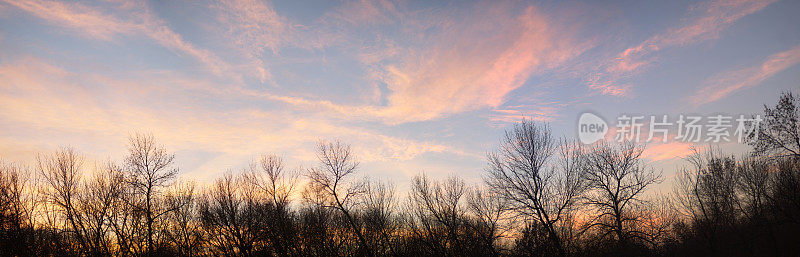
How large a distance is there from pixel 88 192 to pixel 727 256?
54.1 meters

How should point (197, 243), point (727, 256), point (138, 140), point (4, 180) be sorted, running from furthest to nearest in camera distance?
point (197, 243) → point (727, 256) → point (138, 140) → point (4, 180)

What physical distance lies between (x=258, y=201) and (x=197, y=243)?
7.12 m

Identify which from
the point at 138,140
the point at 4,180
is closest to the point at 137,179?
the point at 138,140

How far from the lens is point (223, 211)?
3816 centimetres

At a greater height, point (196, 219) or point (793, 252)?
point (196, 219)

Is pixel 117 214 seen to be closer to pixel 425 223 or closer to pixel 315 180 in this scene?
pixel 315 180

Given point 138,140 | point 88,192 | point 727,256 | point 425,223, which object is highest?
point 138,140

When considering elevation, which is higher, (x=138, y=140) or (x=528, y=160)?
(x=138, y=140)

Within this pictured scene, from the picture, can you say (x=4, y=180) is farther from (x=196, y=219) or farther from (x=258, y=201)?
(x=258, y=201)

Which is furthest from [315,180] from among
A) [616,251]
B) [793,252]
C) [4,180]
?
[793,252]

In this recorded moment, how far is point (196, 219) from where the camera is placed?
38.0 metres

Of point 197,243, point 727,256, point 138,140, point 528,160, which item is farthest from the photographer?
point 197,243

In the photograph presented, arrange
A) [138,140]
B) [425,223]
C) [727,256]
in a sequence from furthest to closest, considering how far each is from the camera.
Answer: [425,223]
[727,256]
[138,140]

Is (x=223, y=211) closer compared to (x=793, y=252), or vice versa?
(x=793, y=252)
